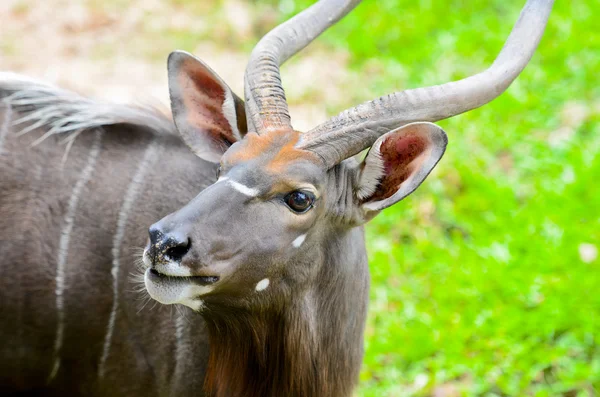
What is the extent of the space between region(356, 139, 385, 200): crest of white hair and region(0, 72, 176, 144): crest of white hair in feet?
3.83

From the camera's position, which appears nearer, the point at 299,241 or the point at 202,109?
the point at 299,241

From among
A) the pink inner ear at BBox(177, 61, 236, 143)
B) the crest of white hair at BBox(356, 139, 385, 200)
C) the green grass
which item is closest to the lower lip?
the crest of white hair at BBox(356, 139, 385, 200)

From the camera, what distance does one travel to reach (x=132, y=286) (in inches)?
150

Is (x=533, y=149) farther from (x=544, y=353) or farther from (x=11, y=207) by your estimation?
(x=11, y=207)

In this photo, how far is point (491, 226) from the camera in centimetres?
618

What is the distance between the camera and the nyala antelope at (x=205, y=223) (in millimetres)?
3180

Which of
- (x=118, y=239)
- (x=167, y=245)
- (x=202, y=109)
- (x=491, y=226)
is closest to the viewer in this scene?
(x=167, y=245)

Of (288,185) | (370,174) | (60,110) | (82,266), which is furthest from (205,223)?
(60,110)

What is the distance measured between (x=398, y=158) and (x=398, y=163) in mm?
20

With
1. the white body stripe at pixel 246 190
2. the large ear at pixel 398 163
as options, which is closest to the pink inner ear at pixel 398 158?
the large ear at pixel 398 163

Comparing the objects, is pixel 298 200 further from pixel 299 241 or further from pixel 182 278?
pixel 182 278

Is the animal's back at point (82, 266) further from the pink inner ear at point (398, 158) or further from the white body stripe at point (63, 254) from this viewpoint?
the pink inner ear at point (398, 158)

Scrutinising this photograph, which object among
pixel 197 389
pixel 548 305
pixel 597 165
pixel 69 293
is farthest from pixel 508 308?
pixel 69 293

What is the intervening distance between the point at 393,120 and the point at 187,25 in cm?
557
